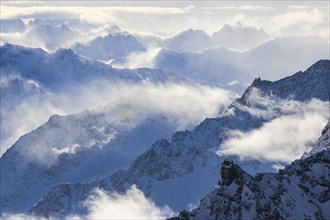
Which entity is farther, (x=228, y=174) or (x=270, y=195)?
(x=270, y=195)

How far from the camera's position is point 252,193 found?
493ft

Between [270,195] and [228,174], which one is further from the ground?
[228,174]

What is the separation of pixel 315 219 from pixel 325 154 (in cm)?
2419

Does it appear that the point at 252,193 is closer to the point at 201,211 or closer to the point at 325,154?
the point at 201,211

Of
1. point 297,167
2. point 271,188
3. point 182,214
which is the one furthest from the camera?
point 297,167

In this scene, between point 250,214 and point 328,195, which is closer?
point 250,214

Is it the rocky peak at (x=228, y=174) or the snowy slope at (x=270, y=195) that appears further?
the rocky peak at (x=228, y=174)

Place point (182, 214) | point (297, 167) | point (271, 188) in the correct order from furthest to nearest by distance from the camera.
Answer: point (297, 167)
point (271, 188)
point (182, 214)

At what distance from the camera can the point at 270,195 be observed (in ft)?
507

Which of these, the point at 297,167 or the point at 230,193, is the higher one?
the point at 297,167

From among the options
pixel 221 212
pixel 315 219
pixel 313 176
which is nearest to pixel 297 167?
pixel 313 176

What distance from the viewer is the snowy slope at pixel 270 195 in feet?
482

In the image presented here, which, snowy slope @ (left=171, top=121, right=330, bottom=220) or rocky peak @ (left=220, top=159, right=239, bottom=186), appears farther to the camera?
rocky peak @ (left=220, top=159, right=239, bottom=186)

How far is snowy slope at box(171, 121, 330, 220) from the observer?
14700 cm
